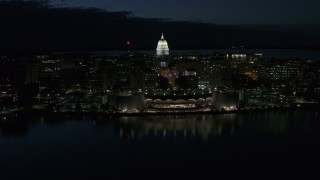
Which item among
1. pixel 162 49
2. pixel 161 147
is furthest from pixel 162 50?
pixel 161 147

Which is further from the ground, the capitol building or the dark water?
the capitol building

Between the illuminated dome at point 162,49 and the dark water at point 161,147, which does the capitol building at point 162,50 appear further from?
the dark water at point 161,147

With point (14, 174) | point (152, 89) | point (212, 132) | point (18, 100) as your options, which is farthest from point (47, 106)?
point (14, 174)

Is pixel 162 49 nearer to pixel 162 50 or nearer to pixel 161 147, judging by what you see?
pixel 162 50

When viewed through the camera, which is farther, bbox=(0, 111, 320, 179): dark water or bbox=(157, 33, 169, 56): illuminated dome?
bbox=(157, 33, 169, 56): illuminated dome

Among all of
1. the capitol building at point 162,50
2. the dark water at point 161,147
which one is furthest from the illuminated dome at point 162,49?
the dark water at point 161,147

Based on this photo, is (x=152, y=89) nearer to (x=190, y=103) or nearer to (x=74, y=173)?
(x=190, y=103)

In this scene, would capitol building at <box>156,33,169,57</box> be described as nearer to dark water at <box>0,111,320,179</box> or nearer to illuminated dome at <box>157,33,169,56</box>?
illuminated dome at <box>157,33,169,56</box>

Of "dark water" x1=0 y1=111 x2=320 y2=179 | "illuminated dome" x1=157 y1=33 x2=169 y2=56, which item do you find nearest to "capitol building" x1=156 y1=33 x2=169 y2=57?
"illuminated dome" x1=157 y1=33 x2=169 y2=56
